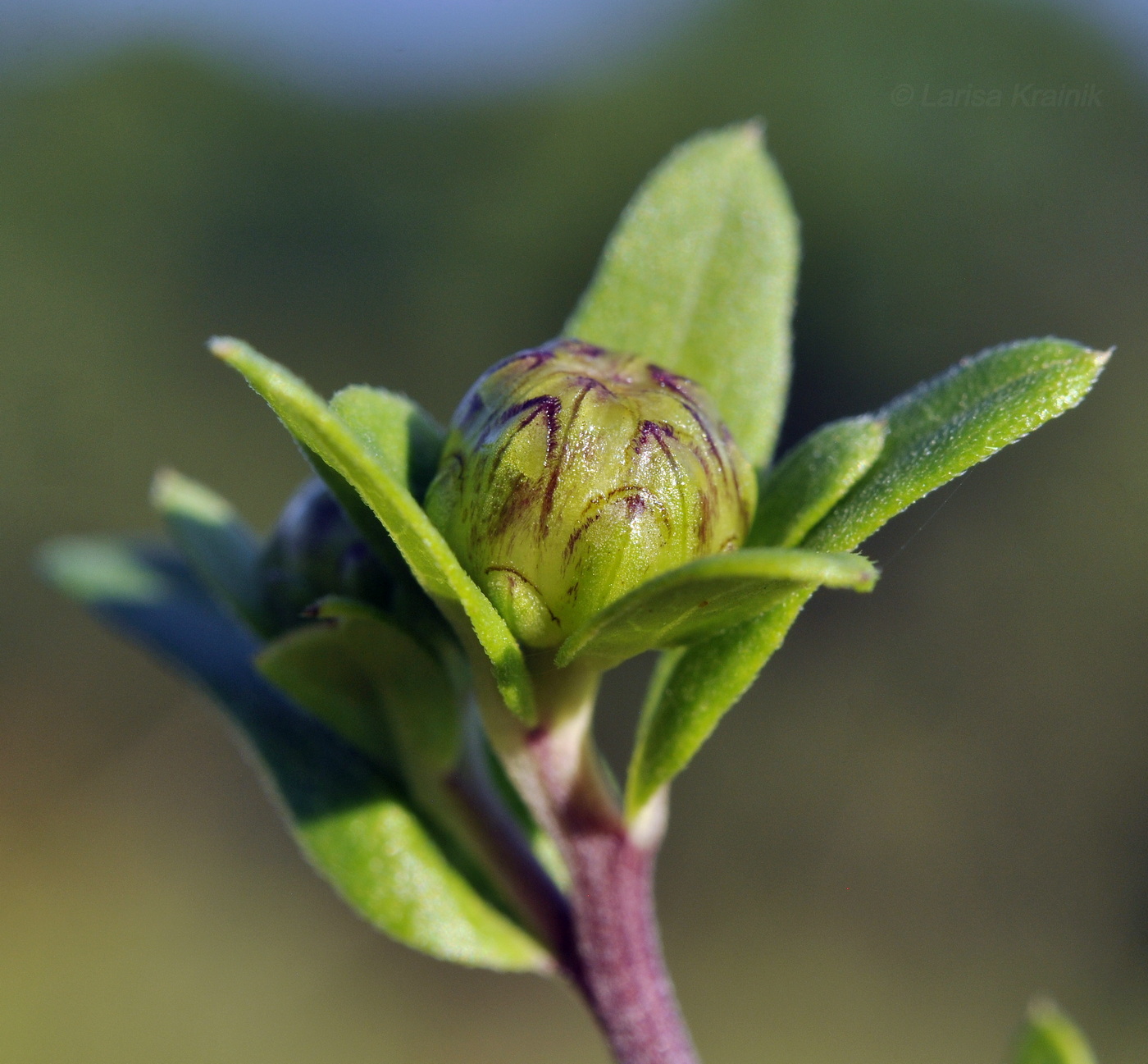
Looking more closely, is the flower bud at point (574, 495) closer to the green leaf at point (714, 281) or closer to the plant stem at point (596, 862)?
the plant stem at point (596, 862)

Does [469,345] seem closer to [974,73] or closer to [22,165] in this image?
[22,165]

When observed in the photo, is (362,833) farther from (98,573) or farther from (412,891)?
(98,573)

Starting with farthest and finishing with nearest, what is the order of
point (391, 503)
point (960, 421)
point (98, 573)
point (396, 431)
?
1. point (98, 573)
2. point (396, 431)
3. point (960, 421)
4. point (391, 503)

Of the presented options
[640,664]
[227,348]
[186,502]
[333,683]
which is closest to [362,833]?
[333,683]

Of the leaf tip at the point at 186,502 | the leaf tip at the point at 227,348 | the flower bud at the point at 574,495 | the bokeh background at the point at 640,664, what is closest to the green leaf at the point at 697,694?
the flower bud at the point at 574,495

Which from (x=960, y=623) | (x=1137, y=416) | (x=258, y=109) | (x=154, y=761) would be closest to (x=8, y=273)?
(x=258, y=109)

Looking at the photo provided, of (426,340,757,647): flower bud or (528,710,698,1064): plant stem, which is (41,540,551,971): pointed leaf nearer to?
(528,710,698,1064): plant stem
